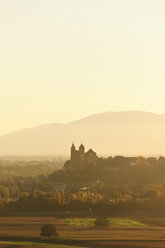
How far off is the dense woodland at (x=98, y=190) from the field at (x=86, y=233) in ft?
44.8

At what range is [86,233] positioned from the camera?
66188mm

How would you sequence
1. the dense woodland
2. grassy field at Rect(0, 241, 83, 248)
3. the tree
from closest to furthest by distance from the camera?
grassy field at Rect(0, 241, 83, 248)
the tree
the dense woodland

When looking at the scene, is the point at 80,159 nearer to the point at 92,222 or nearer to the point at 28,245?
the point at 92,222

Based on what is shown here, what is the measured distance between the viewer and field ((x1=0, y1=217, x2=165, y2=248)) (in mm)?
57469

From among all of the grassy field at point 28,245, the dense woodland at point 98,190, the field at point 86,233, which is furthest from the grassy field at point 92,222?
the grassy field at point 28,245

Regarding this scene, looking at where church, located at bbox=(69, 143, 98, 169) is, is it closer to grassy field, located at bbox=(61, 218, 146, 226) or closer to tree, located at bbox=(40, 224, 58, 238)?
grassy field, located at bbox=(61, 218, 146, 226)

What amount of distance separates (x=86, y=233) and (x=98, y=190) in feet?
181

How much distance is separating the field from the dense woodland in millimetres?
13658

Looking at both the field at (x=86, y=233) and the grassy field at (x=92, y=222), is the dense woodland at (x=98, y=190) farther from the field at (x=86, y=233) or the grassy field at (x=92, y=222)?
the field at (x=86, y=233)

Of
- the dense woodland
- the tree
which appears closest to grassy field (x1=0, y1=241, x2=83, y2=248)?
the tree

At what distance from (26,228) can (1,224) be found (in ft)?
19.9

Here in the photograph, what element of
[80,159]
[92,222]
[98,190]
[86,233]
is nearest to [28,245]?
[86,233]

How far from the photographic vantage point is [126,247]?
55.4 meters

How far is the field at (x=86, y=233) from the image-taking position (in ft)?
189
